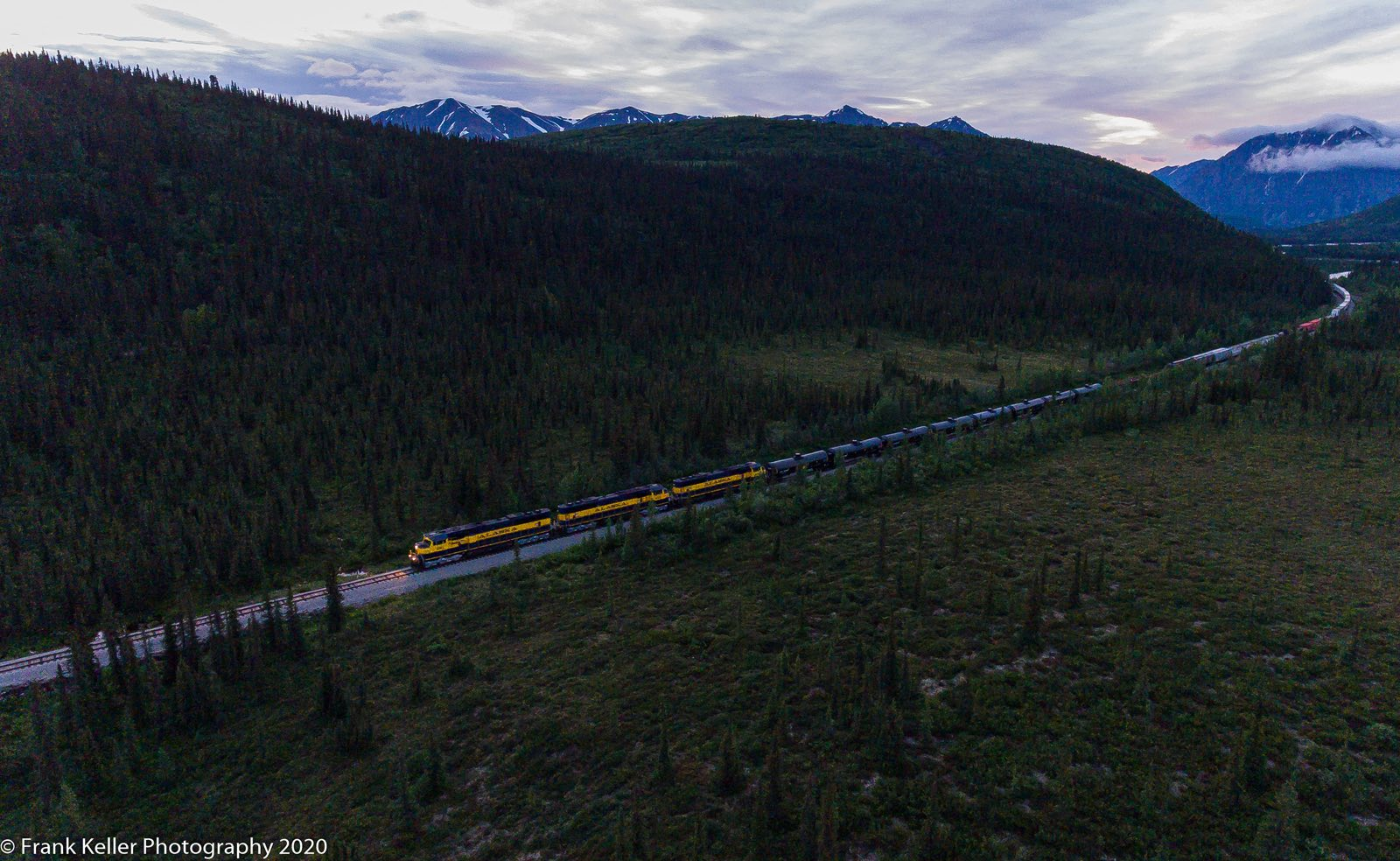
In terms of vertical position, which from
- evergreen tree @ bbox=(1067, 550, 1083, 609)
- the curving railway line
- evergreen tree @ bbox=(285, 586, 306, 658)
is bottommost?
the curving railway line

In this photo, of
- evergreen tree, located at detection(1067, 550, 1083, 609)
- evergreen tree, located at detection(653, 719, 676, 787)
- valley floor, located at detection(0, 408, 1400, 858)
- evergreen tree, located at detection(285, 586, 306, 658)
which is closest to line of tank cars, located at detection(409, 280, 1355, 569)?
valley floor, located at detection(0, 408, 1400, 858)

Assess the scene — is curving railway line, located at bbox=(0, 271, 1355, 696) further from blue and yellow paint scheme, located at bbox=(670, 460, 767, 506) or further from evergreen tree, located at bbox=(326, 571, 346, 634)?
evergreen tree, located at bbox=(326, 571, 346, 634)

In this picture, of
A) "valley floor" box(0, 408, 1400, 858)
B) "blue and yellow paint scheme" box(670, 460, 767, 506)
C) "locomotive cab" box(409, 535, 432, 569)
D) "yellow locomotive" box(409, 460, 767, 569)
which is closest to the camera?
"valley floor" box(0, 408, 1400, 858)

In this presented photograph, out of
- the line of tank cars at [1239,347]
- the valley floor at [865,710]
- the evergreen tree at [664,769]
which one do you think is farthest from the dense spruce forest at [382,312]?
the evergreen tree at [664,769]

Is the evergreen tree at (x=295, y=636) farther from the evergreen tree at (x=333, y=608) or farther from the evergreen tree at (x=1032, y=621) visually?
the evergreen tree at (x=1032, y=621)

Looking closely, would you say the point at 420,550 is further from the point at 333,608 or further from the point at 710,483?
the point at 710,483
